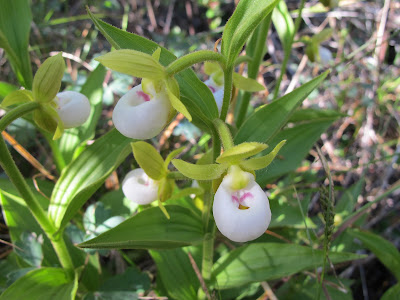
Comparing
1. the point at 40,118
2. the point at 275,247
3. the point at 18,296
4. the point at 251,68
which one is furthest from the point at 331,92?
the point at 18,296

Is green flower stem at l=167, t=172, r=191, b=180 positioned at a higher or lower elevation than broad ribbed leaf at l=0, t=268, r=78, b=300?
higher

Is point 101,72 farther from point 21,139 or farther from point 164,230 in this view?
point 164,230

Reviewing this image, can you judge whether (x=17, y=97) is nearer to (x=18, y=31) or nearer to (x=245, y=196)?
(x=18, y=31)

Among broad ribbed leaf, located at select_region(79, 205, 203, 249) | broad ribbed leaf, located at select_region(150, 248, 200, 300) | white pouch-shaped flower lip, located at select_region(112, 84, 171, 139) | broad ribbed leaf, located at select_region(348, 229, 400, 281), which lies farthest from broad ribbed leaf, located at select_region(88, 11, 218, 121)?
broad ribbed leaf, located at select_region(348, 229, 400, 281)

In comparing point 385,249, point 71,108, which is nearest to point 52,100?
point 71,108

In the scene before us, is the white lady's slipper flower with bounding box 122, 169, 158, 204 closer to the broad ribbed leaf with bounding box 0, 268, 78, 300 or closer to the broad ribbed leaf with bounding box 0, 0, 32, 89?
the broad ribbed leaf with bounding box 0, 268, 78, 300

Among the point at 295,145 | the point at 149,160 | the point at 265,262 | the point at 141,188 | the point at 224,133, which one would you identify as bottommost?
the point at 265,262

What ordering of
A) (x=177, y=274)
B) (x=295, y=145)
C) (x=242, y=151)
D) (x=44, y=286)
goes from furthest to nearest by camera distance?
1. (x=295, y=145)
2. (x=177, y=274)
3. (x=44, y=286)
4. (x=242, y=151)

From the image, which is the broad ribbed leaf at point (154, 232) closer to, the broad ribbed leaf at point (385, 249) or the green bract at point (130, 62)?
the green bract at point (130, 62)
